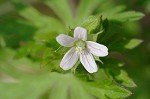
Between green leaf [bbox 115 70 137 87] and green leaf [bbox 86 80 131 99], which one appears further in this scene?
green leaf [bbox 115 70 137 87]

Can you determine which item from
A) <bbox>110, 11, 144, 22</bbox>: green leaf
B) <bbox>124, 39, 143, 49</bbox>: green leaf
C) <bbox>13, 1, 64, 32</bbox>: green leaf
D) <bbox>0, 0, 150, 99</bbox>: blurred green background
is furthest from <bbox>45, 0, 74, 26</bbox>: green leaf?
<bbox>124, 39, 143, 49</bbox>: green leaf

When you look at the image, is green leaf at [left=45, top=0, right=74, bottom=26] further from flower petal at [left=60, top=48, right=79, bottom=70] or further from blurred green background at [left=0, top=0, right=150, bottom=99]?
flower petal at [left=60, top=48, right=79, bottom=70]

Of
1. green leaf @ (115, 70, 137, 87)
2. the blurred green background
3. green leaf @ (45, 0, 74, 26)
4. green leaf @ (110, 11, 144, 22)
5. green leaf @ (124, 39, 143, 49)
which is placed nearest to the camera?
green leaf @ (115, 70, 137, 87)

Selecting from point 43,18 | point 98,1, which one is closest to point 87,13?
point 98,1

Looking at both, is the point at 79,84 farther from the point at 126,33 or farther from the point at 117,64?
the point at 126,33

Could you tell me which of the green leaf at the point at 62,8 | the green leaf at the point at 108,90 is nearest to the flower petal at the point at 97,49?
the green leaf at the point at 108,90

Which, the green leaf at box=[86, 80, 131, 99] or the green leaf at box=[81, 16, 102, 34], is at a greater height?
the green leaf at box=[81, 16, 102, 34]

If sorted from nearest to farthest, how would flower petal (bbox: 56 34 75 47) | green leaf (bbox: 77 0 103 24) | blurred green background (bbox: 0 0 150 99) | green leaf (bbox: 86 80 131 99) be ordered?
flower petal (bbox: 56 34 75 47)
green leaf (bbox: 86 80 131 99)
blurred green background (bbox: 0 0 150 99)
green leaf (bbox: 77 0 103 24)

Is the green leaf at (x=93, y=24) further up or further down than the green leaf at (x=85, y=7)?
further down

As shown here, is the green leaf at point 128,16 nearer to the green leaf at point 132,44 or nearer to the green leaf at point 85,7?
the green leaf at point 132,44
